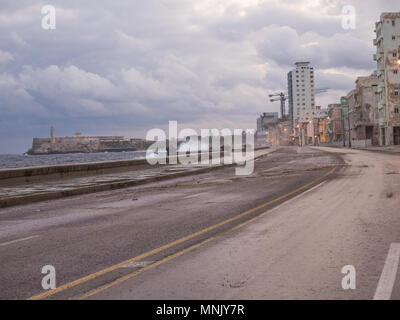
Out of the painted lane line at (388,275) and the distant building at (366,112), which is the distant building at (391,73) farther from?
the painted lane line at (388,275)

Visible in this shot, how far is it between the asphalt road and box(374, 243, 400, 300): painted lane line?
4 centimetres

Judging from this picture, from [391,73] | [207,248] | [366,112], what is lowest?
[207,248]

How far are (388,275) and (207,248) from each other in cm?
274

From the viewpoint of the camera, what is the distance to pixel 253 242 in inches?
297

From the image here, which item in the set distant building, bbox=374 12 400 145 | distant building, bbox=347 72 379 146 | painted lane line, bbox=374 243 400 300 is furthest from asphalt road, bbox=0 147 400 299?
distant building, bbox=347 72 379 146

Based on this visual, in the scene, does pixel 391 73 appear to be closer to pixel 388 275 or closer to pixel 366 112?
pixel 366 112

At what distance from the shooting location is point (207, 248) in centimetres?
721

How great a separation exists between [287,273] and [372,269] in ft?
3.49

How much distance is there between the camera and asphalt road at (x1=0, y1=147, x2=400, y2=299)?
5.18 metres

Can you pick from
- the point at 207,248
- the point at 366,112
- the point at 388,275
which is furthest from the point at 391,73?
the point at 388,275

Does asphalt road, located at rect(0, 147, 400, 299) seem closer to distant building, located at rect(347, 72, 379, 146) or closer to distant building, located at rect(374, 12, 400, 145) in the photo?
distant building, located at rect(374, 12, 400, 145)
